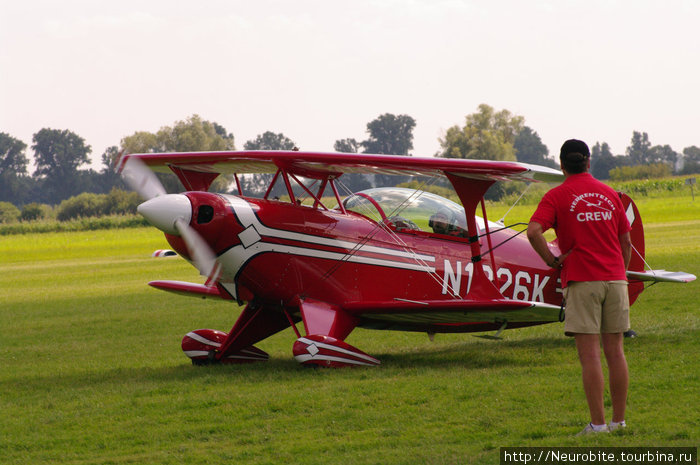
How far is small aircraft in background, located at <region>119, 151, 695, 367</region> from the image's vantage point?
9.34 meters

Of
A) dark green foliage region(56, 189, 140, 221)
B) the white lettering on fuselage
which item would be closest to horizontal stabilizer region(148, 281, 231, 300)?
the white lettering on fuselage

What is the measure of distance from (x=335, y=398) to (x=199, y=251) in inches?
103

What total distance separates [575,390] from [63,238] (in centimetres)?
5506

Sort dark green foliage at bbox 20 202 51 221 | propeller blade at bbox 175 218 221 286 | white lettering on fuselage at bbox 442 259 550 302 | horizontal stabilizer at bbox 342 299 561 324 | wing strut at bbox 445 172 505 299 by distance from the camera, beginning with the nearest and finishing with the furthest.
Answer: horizontal stabilizer at bbox 342 299 561 324, propeller blade at bbox 175 218 221 286, wing strut at bbox 445 172 505 299, white lettering on fuselage at bbox 442 259 550 302, dark green foliage at bbox 20 202 51 221

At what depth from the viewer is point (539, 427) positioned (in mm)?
6051

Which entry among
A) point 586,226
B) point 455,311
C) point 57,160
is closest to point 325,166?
point 455,311

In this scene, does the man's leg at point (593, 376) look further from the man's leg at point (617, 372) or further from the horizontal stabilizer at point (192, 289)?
the horizontal stabilizer at point (192, 289)

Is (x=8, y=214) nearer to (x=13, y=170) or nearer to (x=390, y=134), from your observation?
(x=13, y=170)

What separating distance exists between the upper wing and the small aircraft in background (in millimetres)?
23

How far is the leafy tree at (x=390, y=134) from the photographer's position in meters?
152

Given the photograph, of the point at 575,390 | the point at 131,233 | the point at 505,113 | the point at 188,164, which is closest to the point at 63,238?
the point at 131,233

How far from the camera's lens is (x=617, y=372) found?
18.5ft

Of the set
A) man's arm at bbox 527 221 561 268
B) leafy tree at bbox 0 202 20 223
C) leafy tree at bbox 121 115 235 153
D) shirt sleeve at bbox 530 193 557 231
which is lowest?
leafy tree at bbox 0 202 20 223

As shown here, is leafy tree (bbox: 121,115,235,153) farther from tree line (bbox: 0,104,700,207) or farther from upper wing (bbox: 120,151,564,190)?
upper wing (bbox: 120,151,564,190)
